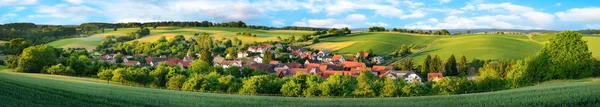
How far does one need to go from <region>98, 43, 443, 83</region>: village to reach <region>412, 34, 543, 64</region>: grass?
41.5 ft

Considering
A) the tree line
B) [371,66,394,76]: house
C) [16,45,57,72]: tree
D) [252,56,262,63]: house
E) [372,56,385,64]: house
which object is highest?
the tree line

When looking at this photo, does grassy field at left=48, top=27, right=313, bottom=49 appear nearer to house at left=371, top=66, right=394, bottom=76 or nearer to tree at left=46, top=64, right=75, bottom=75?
house at left=371, top=66, right=394, bottom=76

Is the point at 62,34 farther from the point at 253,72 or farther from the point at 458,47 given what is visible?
the point at 458,47

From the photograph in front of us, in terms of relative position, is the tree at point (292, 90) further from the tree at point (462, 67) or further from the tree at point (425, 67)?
the tree at point (462, 67)

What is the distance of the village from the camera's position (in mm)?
76375

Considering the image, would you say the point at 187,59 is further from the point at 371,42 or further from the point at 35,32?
the point at 371,42

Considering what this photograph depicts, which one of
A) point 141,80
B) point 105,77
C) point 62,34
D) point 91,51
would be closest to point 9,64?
point 105,77

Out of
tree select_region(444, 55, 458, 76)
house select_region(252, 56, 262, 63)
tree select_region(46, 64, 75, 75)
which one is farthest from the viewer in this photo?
house select_region(252, 56, 262, 63)

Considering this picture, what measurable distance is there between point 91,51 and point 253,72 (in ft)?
177

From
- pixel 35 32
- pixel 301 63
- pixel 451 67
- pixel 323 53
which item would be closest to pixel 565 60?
pixel 451 67

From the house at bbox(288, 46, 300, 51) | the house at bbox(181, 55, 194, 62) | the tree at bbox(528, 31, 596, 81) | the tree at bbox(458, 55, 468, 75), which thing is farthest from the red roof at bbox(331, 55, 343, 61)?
A: the tree at bbox(528, 31, 596, 81)

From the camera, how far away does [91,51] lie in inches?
4176

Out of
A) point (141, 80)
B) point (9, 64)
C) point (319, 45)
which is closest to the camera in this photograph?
point (141, 80)

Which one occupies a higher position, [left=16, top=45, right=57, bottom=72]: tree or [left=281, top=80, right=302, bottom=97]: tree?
[left=16, top=45, right=57, bottom=72]: tree
